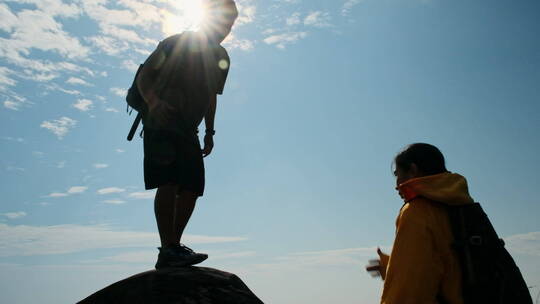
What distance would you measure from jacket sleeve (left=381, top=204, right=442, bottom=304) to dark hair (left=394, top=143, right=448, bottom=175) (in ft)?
1.30

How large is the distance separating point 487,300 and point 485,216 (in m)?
0.52

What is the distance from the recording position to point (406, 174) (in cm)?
300

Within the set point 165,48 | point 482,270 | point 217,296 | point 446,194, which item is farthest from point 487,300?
point 165,48

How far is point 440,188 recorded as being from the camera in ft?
8.90

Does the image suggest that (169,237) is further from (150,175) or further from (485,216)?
(485,216)

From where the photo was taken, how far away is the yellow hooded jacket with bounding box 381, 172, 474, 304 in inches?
98.5

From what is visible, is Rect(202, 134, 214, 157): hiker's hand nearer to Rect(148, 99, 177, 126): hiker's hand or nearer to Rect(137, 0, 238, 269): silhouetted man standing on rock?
Rect(137, 0, 238, 269): silhouetted man standing on rock

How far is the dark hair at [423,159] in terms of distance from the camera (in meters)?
2.94

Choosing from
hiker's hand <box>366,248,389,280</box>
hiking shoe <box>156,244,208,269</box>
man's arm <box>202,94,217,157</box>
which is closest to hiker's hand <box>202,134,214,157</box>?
man's arm <box>202,94,217,157</box>

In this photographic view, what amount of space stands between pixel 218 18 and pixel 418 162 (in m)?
3.30

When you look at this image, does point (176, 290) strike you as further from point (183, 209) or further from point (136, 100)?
point (136, 100)

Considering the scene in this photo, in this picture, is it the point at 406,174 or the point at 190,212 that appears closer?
the point at 406,174

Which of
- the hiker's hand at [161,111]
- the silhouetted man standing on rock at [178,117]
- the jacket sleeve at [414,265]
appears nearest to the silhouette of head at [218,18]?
the silhouetted man standing on rock at [178,117]

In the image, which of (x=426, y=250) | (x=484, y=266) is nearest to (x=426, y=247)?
(x=426, y=250)
